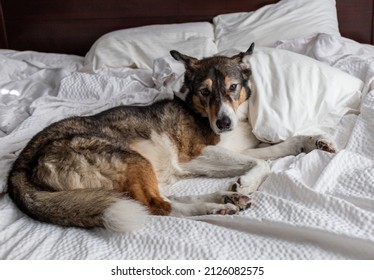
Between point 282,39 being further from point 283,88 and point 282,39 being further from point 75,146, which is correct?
point 75,146

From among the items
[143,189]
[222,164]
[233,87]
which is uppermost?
[233,87]

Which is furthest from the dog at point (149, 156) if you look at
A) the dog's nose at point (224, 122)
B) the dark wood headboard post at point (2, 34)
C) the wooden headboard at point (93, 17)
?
the dark wood headboard post at point (2, 34)

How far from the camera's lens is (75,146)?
69.1 inches

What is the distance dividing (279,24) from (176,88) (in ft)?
4.82

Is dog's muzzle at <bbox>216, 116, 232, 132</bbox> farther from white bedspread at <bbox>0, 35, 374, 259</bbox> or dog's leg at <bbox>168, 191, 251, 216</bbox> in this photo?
dog's leg at <bbox>168, 191, 251, 216</bbox>

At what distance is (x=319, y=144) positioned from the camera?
2043 millimetres

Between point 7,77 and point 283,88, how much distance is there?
2562mm

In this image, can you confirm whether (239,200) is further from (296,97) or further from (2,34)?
(2,34)

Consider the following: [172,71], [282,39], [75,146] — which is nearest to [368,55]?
[282,39]

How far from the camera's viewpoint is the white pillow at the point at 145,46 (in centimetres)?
343

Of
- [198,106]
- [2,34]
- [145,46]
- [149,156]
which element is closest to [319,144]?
[198,106]

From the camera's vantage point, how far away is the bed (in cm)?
137

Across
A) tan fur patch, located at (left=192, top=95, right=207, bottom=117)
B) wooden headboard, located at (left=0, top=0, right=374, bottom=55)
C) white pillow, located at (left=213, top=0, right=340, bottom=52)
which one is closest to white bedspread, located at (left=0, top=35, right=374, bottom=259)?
tan fur patch, located at (left=192, top=95, right=207, bottom=117)
